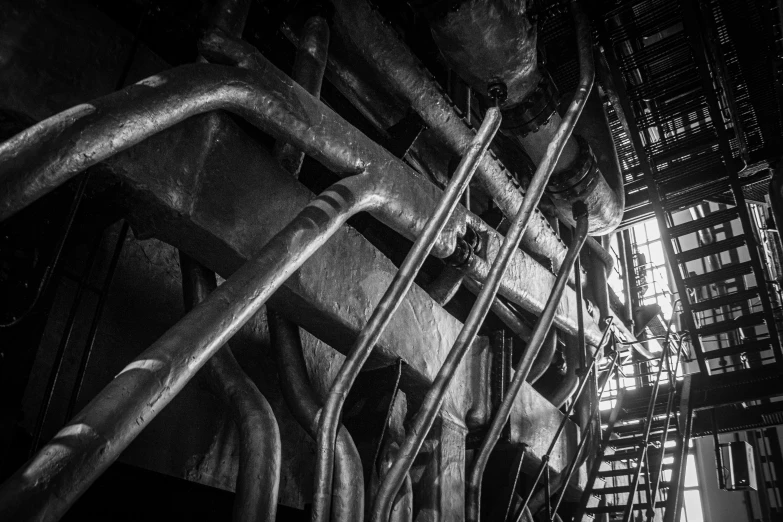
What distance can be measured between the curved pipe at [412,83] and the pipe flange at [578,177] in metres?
0.52

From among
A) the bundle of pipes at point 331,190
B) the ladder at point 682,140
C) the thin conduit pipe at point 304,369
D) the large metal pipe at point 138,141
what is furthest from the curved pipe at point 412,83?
the ladder at point 682,140

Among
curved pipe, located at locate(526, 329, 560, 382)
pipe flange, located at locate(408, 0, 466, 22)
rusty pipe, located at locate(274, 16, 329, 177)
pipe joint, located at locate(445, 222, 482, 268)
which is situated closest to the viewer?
rusty pipe, located at locate(274, 16, 329, 177)

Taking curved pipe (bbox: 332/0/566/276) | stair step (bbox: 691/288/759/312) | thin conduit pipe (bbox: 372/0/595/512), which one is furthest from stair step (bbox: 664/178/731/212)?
thin conduit pipe (bbox: 372/0/595/512)

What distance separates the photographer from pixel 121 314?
2613 millimetres

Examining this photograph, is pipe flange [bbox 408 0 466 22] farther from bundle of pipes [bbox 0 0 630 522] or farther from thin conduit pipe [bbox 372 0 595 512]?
thin conduit pipe [bbox 372 0 595 512]

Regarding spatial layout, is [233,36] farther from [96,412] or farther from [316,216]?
[96,412]

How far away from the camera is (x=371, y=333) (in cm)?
236

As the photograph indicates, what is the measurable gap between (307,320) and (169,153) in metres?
1.04

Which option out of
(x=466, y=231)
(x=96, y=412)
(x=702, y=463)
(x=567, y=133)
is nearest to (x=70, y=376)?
(x=96, y=412)

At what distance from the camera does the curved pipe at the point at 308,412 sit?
255 cm

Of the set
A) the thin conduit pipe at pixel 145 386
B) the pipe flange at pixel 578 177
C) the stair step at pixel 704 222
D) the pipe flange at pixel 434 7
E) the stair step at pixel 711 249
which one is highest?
the stair step at pixel 704 222

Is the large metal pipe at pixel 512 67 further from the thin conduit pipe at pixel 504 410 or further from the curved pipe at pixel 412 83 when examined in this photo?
the thin conduit pipe at pixel 504 410

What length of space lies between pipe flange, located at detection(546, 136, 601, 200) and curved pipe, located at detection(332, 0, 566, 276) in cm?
52

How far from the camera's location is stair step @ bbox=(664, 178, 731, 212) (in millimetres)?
6266
